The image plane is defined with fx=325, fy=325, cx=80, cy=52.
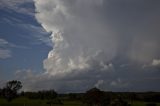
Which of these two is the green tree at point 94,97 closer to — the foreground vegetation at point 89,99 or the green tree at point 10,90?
the foreground vegetation at point 89,99

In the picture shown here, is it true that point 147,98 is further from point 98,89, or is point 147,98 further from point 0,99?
point 98,89

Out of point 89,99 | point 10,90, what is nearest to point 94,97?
point 89,99

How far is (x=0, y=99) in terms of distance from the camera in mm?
185000

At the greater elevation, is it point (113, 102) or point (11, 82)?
point (11, 82)

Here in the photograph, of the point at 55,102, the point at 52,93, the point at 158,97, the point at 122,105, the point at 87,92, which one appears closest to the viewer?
the point at 122,105

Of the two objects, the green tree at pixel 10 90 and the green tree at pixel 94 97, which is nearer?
the green tree at pixel 94 97

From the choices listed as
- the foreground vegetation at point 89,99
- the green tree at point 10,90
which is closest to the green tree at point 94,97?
the foreground vegetation at point 89,99

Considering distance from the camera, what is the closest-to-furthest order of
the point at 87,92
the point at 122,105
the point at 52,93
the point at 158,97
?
the point at 122,105 < the point at 87,92 < the point at 158,97 < the point at 52,93

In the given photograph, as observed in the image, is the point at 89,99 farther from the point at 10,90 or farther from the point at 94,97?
the point at 10,90

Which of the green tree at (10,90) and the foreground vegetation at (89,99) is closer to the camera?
the foreground vegetation at (89,99)

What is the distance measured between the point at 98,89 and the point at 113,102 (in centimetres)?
533

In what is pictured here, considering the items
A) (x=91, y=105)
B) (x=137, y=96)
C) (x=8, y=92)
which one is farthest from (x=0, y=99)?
(x=91, y=105)

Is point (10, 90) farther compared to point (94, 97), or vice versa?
point (10, 90)

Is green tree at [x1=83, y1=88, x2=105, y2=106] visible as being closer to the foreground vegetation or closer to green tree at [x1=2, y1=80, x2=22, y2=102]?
the foreground vegetation
